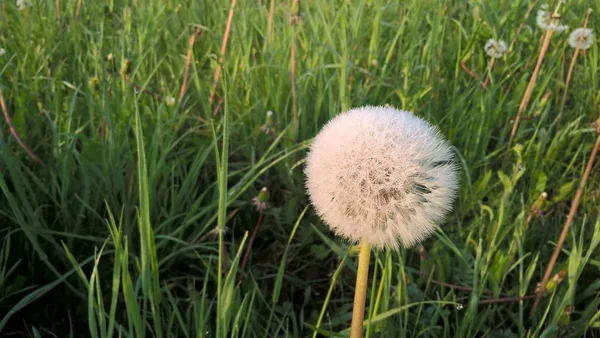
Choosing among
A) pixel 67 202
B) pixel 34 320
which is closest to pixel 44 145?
pixel 67 202

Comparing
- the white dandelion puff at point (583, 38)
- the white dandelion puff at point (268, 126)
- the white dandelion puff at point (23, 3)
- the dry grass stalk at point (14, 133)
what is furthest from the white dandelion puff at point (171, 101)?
the white dandelion puff at point (583, 38)

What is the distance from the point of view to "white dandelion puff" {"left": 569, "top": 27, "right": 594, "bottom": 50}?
189cm

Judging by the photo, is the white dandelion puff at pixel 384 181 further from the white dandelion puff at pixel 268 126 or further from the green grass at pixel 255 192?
the white dandelion puff at pixel 268 126

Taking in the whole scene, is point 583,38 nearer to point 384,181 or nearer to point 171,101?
point 171,101

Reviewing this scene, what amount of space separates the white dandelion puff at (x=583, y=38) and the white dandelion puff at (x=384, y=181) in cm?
127

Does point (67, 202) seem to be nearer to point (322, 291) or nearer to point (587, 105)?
point (322, 291)

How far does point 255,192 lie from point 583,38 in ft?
3.60

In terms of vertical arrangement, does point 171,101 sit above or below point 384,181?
below

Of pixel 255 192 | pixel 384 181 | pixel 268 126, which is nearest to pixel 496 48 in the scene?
pixel 268 126

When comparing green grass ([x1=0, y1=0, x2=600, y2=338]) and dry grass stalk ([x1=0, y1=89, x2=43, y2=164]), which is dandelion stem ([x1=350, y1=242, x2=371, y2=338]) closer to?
green grass ([x1=0, y1=0, x2=600, y2=338])

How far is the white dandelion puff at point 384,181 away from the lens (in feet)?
2.65

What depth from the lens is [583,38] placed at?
193 centimetres

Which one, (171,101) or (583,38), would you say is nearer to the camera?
(171,101)

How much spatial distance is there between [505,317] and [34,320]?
36.5 inches
